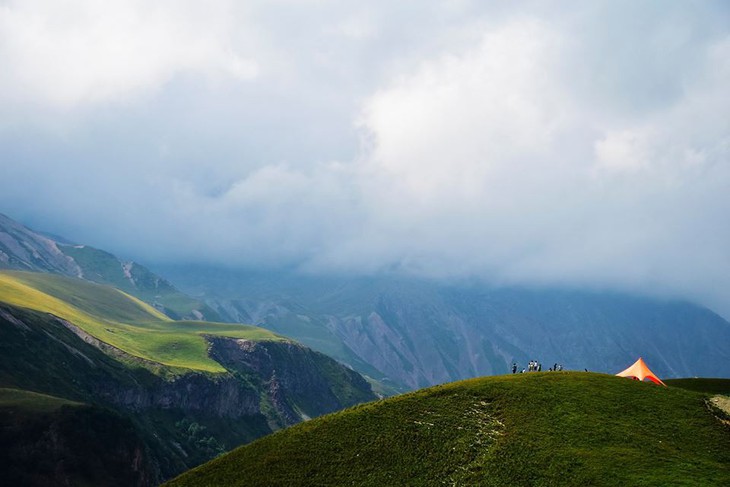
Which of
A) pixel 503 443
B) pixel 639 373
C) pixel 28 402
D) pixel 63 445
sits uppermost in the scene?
pixel 639 373

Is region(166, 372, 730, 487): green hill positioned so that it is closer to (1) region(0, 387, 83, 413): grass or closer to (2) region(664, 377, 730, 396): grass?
(2) region(664, 377, 730, 396): grass

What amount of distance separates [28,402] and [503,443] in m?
142

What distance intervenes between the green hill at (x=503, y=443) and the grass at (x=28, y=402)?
374 feet

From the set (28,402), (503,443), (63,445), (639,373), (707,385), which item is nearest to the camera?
(503,443)

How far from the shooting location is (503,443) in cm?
5931

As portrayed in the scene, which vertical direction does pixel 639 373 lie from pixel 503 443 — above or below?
above

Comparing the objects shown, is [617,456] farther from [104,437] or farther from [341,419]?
[104,437]

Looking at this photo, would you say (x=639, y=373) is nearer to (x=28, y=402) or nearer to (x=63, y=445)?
(x=63, y=445)

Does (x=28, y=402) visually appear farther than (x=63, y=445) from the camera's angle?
Yes

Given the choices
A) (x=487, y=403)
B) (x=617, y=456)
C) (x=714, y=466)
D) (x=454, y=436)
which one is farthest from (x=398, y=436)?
(x=714, y=466)

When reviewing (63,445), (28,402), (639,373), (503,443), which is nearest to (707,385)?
(639,373)

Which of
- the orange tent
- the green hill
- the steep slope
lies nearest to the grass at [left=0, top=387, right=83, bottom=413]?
the steep slope

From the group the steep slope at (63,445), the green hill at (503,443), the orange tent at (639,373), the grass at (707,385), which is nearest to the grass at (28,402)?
the steep slope at (63,445)

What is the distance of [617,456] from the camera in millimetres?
56156
